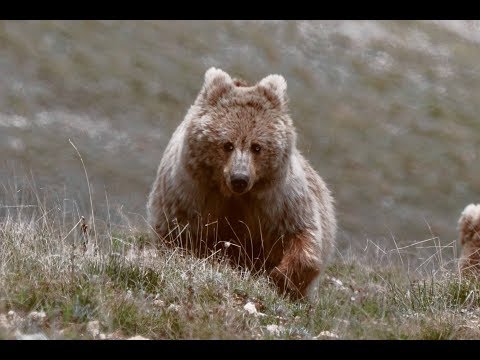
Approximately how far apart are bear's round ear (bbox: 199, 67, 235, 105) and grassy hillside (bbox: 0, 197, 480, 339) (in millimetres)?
1524

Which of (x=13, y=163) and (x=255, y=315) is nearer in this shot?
(x=255, y=315)

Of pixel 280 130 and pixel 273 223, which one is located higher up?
pixel 280 130

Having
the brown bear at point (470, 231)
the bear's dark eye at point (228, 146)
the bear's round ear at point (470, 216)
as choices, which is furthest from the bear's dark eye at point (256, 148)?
the bear's round ear at point (470, 216)

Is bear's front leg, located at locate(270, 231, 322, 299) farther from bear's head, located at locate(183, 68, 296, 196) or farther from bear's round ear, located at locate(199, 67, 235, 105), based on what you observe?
bear's round ear, located at locate(199, 67, 235, 105)

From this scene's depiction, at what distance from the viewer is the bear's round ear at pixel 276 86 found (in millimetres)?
9994

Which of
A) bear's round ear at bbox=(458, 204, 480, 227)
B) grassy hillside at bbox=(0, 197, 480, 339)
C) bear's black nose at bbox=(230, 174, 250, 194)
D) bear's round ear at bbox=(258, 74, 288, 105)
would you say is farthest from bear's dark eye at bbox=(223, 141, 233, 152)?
bear's round ear at bbox=(458, 204, 480, 227)

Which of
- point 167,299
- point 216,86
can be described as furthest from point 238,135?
point 167,299

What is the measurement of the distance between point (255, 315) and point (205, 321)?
23.3 inches

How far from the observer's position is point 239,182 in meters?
9.07

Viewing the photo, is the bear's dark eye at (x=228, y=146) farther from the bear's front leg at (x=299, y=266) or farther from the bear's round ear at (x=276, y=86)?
the bear's front leg at (x=299, y=266)

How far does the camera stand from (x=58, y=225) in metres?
8.98

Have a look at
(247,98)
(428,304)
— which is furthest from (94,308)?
(247,98)

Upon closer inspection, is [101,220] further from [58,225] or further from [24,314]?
[24,314]

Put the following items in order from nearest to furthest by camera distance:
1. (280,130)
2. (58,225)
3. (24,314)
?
(24,314) → (58,225) → (280,130)
